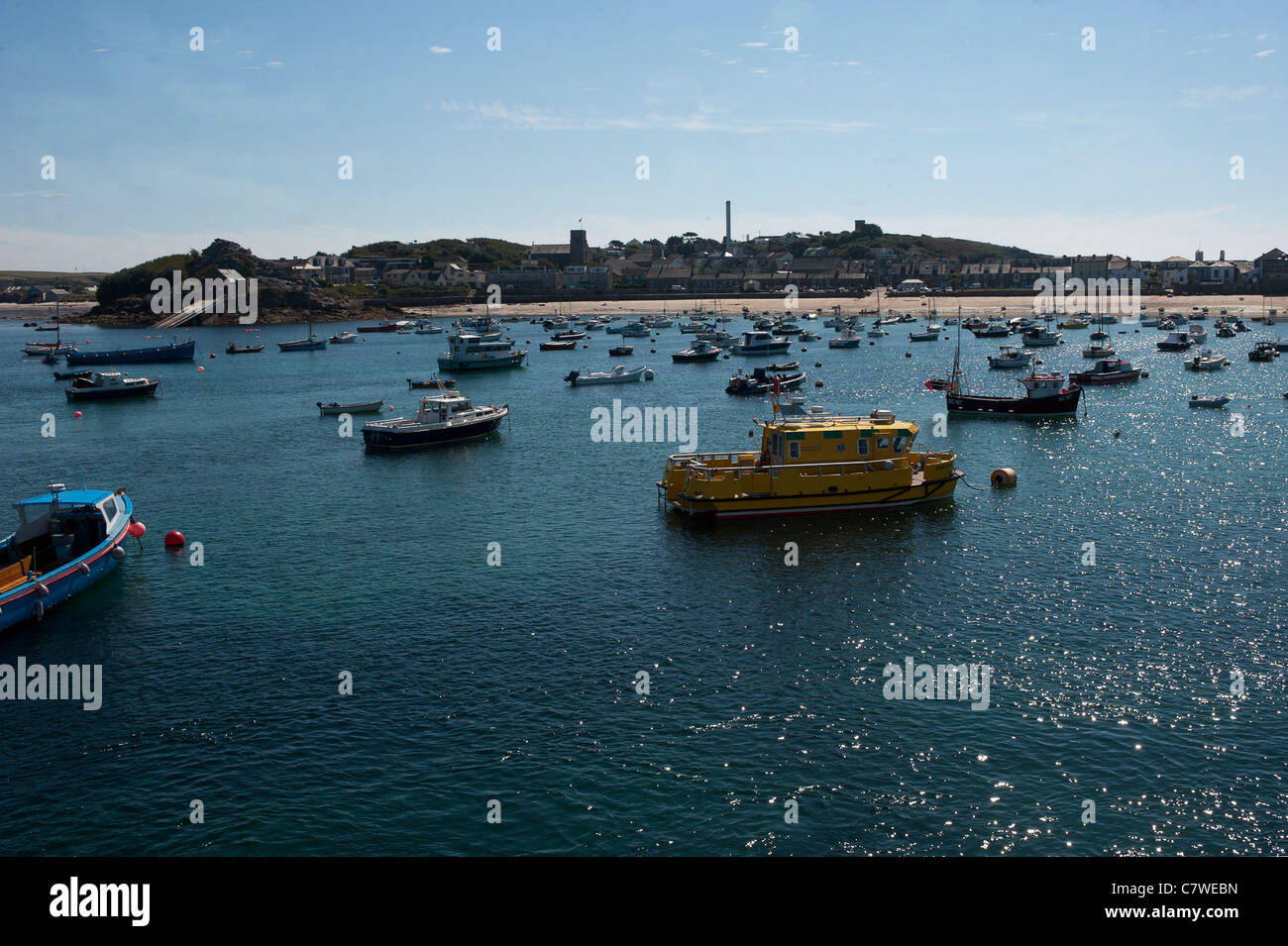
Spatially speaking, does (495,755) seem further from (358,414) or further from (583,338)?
(583,338)

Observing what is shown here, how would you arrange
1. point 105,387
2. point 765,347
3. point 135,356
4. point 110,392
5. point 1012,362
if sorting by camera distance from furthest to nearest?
point 135,356 < point 765,347 < point 1012,362 < point 110,392 < point 105,387

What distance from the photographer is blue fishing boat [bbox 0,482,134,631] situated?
37.3 m

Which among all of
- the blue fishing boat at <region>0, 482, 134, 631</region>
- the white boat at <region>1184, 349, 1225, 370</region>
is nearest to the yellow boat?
the blue fishing boat at <region>0, 482, 134, 631</region>

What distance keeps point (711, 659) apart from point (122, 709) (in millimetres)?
18083

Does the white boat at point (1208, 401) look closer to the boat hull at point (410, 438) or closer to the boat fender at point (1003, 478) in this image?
the boat fender at point (1003, 478)

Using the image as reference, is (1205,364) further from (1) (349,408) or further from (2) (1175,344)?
(1) (349,408)

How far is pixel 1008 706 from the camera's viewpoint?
28.1m

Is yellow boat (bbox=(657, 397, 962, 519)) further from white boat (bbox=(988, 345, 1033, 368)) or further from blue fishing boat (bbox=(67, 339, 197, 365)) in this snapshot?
blue fishing boat (bbox=(67, 339, 197, 365))

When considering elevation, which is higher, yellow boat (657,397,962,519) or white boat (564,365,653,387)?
white boat (564,365,653,387)

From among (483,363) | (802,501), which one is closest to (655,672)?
(802,501)

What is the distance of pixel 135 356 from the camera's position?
150m

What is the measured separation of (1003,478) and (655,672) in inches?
1292

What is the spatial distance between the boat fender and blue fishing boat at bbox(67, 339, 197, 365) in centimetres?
13359
